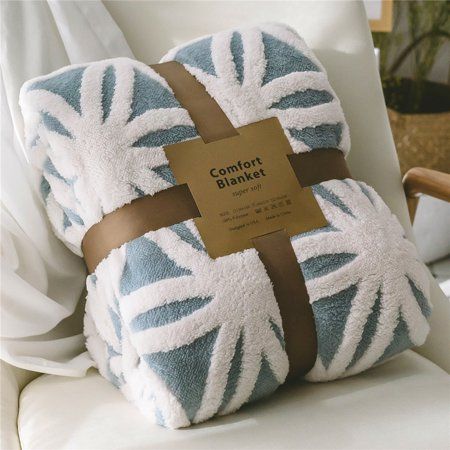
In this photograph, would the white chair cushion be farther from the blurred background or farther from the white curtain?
the blurred background

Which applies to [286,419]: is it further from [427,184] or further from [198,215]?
[427,184]

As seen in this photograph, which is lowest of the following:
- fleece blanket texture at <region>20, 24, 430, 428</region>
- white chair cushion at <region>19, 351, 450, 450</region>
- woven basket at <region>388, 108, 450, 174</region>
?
woven basket at <region>388, 108, 450, 174</region>

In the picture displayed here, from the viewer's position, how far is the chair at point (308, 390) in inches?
27.1

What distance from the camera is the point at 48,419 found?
74cm

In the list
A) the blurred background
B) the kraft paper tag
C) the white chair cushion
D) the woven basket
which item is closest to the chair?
the white chair cushion

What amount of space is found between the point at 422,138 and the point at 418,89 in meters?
0.18

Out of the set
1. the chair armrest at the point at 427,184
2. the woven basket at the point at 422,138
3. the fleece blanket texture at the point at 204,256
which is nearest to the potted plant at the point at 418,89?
the woven basket at the point at 422,138

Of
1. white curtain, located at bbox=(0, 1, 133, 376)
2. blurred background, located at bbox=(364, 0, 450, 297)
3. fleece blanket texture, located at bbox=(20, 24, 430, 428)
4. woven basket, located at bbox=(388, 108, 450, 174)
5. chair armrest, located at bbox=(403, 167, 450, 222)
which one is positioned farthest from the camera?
woven basket, located at bbox=(388, 108, 450, 174)

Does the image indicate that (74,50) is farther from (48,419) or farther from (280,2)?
(48,419)

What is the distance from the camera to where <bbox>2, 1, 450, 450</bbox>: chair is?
69 cm

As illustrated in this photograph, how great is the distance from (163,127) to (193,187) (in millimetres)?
76

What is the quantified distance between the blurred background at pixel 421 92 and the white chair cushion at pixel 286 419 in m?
0.84

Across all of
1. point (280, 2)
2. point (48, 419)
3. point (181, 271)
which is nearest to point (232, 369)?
point (181, 271)

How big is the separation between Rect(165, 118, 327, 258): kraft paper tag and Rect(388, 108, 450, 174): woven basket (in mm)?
1001
